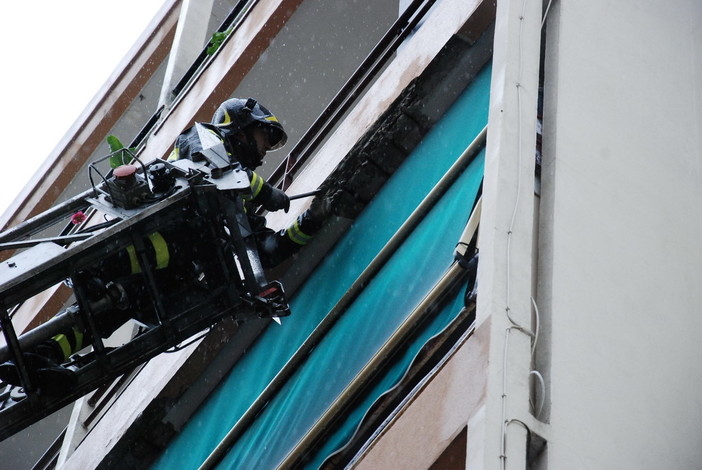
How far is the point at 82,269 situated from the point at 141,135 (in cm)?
735

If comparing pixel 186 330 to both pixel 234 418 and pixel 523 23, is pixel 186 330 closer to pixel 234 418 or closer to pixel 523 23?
pixel 234 418

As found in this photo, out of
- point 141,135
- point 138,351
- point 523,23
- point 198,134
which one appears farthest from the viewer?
point 141,135

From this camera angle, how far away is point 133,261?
214 inches

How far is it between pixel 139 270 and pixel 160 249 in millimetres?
155

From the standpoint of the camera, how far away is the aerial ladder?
518 centimetres

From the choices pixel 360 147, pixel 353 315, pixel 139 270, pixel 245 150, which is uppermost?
pixel 360 147

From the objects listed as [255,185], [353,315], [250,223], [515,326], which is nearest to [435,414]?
[515,326]

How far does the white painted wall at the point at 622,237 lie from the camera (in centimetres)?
354

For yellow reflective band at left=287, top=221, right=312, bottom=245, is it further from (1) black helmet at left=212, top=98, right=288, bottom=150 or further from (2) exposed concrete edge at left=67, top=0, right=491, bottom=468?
(1) black helmet at left=212, top=98, right=288, bottom=150

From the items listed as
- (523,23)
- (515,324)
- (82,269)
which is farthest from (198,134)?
(515,324)

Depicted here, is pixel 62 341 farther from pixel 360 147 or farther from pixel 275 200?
pixel 360 147

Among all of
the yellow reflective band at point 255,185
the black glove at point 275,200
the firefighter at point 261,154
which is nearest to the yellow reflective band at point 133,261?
the yellow reflective band at point 255,185

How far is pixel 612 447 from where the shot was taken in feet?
11.2

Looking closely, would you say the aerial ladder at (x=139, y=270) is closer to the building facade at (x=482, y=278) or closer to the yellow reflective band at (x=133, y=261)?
the yellow reflective band at (x=133, y=261)
